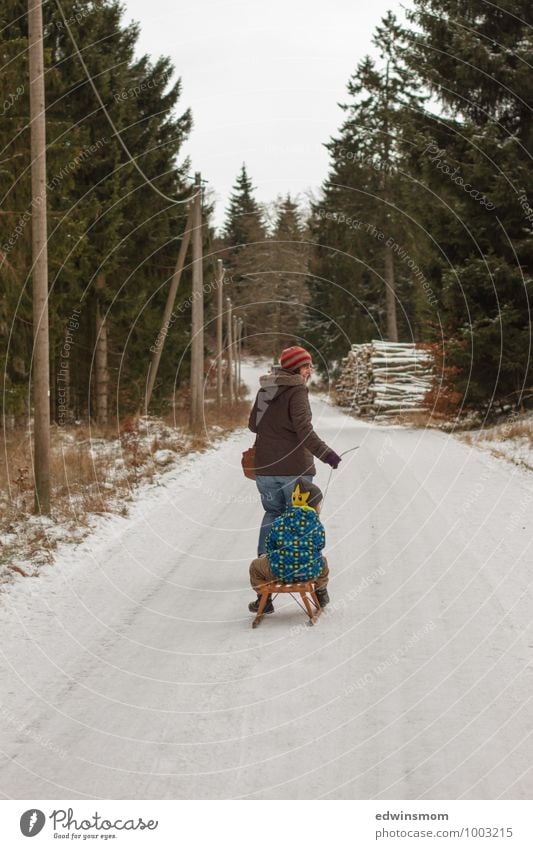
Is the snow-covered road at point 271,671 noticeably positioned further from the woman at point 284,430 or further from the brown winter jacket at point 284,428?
the brown winter jacket at point 284,428

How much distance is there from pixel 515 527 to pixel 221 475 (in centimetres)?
667

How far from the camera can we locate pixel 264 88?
1469 cm

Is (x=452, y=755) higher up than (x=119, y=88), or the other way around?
(x=119, y=88)

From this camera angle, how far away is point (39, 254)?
9211 millimetres

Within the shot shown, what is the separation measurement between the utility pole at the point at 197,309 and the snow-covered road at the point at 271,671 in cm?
1251

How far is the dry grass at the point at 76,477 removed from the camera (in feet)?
27.5

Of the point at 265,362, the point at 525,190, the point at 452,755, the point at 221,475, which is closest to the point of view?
the point at 452,755

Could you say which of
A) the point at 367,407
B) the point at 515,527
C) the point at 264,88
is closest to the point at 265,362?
the point at 367,407

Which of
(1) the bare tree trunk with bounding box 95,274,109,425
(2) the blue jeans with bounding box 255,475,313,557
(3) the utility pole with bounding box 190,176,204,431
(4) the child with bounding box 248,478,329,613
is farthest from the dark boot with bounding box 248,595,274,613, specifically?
(1) the bare tree trunk with bounding box 95,274,109,425

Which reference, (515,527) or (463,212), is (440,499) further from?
(463,212)

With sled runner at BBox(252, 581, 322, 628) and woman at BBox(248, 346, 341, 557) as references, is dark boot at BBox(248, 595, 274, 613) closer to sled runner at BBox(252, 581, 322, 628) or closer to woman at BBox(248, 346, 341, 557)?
sled runner at BBox(252, 581, 322, 628)

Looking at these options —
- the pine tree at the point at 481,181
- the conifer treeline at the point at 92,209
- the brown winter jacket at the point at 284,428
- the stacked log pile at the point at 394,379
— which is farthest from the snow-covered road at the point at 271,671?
the stacked log pile at the point at 394,379

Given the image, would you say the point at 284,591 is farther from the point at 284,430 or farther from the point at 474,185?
the point at 474,185

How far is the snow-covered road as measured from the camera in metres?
3.69
